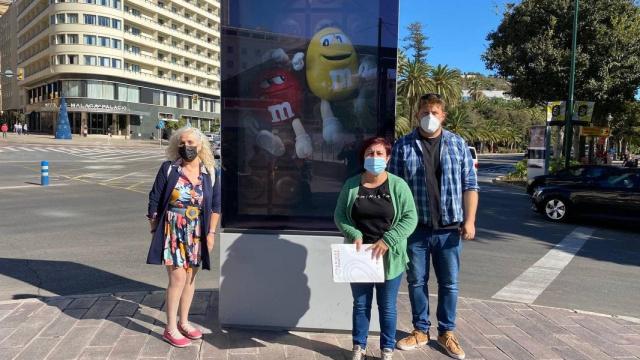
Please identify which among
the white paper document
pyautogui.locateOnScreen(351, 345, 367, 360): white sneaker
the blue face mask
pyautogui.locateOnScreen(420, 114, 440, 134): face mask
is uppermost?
pyautogui.locateOnScreen(420, 114, 440, 134): face mask

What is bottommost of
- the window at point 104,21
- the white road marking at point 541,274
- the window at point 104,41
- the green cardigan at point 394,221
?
the white road marking at point 541,274

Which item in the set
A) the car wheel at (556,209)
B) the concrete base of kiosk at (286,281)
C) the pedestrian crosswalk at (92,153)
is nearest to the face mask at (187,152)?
the concrete base of kiosk at (286,281)

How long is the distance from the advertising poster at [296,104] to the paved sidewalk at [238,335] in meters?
0.93

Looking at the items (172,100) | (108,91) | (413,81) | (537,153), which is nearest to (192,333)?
(537,153)

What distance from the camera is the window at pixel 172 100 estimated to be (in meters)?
67.2

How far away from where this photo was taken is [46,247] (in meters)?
7.46

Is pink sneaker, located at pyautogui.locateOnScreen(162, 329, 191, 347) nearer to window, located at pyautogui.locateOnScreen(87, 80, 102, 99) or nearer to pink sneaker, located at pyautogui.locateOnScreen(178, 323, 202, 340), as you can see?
pink sneaker, located at pyautogui.locateOnScreen(178, 323, 202, 340)

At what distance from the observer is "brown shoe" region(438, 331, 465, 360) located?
369 cm

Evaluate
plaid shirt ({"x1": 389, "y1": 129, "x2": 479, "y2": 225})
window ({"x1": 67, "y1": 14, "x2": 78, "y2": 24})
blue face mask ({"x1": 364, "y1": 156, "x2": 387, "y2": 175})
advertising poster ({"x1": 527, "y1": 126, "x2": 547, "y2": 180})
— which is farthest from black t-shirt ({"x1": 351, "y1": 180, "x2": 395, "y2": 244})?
window ({"x1": 67, "y1": 14, "x2": 78, "y2": 24})

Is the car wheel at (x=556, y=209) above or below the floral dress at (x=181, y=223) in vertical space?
below

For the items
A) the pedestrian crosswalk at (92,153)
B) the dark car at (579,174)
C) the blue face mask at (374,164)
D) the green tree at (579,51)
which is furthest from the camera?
the pedestrian crosswalk at (92,153)

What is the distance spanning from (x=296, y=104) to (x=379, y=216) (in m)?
1.35

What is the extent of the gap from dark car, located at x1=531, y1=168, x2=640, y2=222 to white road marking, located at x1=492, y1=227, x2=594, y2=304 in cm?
170

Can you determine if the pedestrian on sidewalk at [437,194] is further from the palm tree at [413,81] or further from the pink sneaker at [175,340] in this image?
the palm tree at [413,81]
